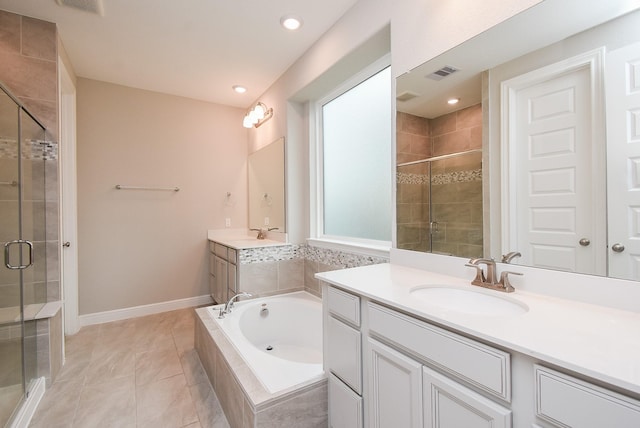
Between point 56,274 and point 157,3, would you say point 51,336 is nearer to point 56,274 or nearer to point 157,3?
point 56,274

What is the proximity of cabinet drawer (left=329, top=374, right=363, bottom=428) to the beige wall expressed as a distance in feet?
8.71

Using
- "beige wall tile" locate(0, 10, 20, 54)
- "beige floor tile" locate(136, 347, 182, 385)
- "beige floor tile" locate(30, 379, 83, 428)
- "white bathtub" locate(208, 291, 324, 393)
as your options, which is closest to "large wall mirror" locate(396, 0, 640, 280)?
"white bathtub" locate(208, 291, 324, 393)

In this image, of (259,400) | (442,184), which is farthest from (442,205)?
(259,400)

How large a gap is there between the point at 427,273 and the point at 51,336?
2.47 meters

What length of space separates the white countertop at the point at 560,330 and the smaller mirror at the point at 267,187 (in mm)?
2019

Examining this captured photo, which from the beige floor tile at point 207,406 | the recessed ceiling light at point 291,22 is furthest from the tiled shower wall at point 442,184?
the beige floor tile at point 207,406

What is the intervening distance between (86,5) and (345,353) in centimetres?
269

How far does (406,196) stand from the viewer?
1734mm

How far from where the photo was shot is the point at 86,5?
1954mm

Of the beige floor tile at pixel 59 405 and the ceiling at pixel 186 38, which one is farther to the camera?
the ceiling at pixel 186 38

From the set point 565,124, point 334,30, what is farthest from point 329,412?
point 334,30

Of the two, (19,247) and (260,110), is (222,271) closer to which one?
(19,247)

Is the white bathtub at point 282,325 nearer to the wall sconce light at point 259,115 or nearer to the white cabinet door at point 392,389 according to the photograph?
the white cabinet door at point 392,389

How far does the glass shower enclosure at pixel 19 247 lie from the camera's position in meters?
1.64
